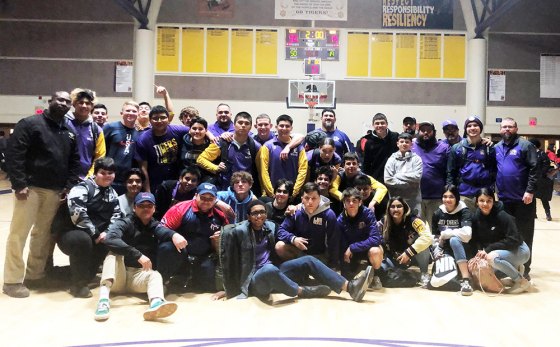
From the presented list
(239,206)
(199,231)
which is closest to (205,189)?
(199,231)

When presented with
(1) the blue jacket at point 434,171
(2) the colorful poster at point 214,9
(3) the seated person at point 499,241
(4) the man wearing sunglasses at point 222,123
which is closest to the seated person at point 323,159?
(4) the man wearing sunglasses at point 222,123

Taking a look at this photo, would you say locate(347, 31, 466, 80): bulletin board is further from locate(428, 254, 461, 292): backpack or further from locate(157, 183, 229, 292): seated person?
locate(157, 183, 229, 292): seated person

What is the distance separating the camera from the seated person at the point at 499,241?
5.30m

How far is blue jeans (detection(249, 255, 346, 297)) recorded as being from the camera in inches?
189

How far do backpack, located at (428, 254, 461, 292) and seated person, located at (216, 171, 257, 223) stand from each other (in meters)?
2.07

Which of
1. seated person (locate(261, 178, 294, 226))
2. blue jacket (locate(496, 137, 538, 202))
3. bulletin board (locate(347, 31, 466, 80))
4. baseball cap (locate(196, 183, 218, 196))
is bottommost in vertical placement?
seated person (locate(261, 178, 294, 226))

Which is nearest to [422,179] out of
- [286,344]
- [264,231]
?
[264,231]

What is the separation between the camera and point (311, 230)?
5430 mm

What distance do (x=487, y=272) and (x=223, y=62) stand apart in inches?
471

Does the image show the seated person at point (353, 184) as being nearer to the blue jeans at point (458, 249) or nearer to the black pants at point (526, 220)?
the blue jeans at point (458, 249)

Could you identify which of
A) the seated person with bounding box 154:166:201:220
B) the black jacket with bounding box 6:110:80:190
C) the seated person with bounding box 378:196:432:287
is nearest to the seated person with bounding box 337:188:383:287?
the seated person with bounding box 378:196:432:287

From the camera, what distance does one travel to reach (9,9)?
51.9 ft

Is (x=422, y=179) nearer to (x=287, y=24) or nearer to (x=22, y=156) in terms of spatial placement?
(x=22, y=156)

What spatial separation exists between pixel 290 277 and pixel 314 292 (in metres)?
0.30
